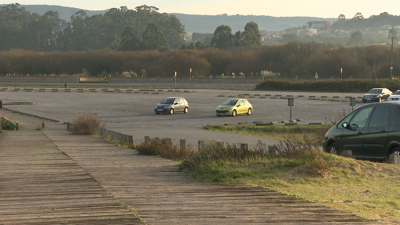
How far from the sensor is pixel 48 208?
247 inches

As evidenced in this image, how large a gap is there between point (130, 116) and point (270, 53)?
80326mm

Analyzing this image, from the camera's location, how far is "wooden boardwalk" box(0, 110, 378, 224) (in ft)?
19.0

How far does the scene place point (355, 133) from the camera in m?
12.2

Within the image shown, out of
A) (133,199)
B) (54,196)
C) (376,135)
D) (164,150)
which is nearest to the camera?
(133,199)

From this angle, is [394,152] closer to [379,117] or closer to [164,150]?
[379,117]

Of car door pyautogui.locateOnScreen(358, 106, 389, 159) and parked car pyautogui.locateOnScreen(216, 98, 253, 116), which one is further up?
car door pyautogui.locateOnScreen(358, 106, 389, 159)

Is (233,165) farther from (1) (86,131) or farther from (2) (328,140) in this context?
(1) (86,131)

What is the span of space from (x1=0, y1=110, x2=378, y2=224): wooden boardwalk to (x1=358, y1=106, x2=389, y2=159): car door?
4.77 metres

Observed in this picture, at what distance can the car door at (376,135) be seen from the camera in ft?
37.6

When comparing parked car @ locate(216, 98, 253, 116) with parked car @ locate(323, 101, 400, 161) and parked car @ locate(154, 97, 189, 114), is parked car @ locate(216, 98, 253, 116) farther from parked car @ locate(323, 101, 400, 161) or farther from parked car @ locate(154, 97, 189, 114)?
parked car @ locate(323, 101, 400, 161)

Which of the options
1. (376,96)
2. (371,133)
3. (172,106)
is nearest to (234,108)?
(172,106)

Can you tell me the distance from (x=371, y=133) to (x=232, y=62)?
99696 millimetres

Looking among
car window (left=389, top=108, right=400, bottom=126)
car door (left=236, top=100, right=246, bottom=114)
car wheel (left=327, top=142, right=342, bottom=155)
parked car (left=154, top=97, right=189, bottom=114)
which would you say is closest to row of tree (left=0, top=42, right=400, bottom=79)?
car door (left=236, top=100, right=246, bottom=114)

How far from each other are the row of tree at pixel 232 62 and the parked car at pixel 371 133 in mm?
82142
